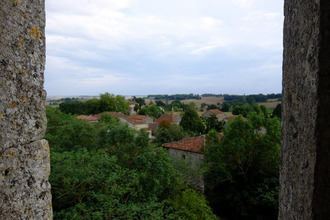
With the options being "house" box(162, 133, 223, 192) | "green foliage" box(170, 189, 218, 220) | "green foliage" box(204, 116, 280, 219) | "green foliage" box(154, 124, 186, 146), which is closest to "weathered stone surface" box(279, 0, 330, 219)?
"green foliage" box(170, 189, 218, 220)

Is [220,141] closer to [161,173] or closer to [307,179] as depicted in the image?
[161,173]

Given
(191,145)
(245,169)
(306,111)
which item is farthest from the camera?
(191,145)

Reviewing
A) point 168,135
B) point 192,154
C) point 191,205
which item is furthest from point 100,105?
point 191,205

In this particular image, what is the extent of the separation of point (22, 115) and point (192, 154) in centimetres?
2091

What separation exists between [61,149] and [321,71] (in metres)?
13.1

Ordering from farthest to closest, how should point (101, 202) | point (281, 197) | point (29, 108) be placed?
1. point (101, 202)
2. point (29, 108)
3. point (281, 197)

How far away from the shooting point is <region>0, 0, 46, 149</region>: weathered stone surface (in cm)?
158

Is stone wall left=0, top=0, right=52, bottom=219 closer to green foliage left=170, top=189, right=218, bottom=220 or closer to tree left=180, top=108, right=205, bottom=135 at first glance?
green foliage left=170, top=189, right=218, bottom=220

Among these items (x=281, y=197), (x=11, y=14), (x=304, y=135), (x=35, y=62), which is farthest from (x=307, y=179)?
(x=11, y=14)

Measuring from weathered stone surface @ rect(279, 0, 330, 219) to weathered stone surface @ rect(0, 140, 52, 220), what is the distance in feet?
5.15

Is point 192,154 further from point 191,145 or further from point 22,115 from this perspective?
point 22,115

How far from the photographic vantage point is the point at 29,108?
67.0 inches

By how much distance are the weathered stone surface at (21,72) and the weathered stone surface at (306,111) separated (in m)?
1.63

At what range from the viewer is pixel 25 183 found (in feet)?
5.41
